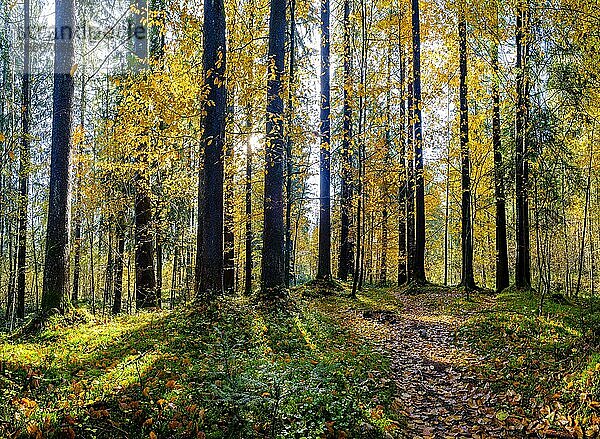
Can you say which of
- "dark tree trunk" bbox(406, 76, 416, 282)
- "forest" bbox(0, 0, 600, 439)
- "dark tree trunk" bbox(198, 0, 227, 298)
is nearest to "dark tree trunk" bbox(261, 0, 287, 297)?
"forest" bbox(0, 0, 600, 439)

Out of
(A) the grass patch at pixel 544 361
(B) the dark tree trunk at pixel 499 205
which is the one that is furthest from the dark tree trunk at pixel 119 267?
(B) the dark tree trunk at pixel 499 205

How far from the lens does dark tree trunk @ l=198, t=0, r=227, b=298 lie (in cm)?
916

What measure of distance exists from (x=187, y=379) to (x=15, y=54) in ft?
67.7

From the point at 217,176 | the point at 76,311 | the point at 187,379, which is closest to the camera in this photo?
the point at 187,379

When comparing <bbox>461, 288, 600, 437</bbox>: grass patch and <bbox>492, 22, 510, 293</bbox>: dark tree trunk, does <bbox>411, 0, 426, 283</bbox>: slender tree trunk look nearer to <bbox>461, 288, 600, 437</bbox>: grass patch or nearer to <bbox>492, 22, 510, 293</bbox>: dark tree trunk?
<bbox>492, 22, 510, 293</bbox>: dark tree trunk

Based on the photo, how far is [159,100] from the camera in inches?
393

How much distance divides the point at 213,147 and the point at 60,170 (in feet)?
9.27

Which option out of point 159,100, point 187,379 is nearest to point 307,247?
point 159,100

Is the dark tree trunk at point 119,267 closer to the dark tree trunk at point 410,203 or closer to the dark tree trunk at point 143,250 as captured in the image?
the dark tree trunk at point 143,250

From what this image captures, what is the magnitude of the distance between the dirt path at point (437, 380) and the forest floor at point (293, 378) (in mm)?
26

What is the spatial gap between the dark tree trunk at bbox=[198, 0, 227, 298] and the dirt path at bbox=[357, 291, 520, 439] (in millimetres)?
3734

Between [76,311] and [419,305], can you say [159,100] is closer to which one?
[76,311]

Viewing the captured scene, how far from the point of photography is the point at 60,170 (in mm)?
7980

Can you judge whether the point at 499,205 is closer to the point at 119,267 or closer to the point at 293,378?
the point at 293,378
